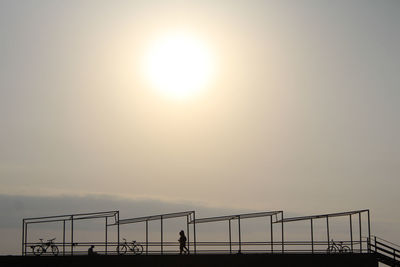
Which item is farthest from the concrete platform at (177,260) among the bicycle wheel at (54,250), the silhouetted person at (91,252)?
the bicycle wheel at (54,250)

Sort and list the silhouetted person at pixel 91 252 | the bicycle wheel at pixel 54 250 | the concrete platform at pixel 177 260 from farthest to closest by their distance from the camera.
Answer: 1. the bicycle wheel at pixel 54 250
2. the silhouetted person at pixel 91 252
3. the concrete platform at pixel 177 260

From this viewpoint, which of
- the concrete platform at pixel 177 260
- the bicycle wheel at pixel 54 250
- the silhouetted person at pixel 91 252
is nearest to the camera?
the concrete platform at pixel 177 260

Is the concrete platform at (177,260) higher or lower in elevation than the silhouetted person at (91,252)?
lower

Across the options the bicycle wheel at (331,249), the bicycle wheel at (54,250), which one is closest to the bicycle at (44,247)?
the bicycle wheel at (54,250)

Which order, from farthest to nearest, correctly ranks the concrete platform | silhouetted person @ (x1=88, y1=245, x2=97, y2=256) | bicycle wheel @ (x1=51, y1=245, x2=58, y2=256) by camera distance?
bicycle wheel @ (x1=51, y1=245, x2=58, y2=256) < silhouetted person @ (x1=88, y1=245, x2=97, y2=256) < the concrete platform

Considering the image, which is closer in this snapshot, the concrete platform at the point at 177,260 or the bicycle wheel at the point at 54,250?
the concrete platform at the point at 177,260

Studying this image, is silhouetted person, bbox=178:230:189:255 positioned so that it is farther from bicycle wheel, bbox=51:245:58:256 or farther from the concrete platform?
bicycle wheel, bbox=51:245:58:256

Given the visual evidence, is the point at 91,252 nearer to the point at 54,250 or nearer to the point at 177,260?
the point at 54,250

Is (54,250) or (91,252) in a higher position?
(54,250)

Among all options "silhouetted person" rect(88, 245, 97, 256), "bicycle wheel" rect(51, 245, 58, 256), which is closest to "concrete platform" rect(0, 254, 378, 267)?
"silhouetted person" rect(88, 245, 97, 256)

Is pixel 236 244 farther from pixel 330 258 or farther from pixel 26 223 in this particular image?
pixel 26 223

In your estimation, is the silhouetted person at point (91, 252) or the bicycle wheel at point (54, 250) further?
the bicycle wheel at point (54, 250)

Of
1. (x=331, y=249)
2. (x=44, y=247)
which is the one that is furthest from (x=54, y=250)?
(x=331, y=249)

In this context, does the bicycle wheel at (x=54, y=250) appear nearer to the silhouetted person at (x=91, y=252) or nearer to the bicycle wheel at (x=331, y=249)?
the silhouetted person at (x=91, y=252)
